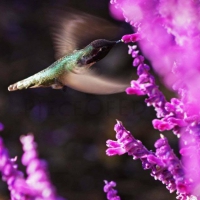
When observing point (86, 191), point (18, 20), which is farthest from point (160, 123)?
point (18, 20)

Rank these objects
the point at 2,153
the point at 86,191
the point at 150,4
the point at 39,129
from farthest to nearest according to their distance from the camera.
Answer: the point at 39,129 → the point at 86,191 → the point at 2,153 → the point at 150,4

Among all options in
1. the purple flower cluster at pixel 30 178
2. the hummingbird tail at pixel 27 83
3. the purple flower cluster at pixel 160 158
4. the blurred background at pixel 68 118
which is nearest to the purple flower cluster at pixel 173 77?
the purple flower cluster at pixel 160 158

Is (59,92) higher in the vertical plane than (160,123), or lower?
lower

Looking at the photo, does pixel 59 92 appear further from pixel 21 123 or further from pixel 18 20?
pixel 18 20

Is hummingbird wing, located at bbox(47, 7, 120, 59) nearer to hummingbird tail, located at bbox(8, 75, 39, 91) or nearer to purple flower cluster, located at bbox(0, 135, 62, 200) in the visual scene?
hummingbird tail, located at bbox(8, 75, 39, 91)

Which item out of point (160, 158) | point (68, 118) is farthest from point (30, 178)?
point (68, 118)

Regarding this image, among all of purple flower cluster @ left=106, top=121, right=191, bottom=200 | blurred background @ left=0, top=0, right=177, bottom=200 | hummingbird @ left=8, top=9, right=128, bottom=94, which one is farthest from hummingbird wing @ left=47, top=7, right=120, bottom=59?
blurred background @ left=0, top=0, right=177, bottom=200

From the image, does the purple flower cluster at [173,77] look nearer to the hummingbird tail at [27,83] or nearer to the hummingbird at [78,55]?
the hummingbird at [78,55]

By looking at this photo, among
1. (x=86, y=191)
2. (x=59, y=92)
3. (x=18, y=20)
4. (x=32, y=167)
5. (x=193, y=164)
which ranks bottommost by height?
(x=86, y=191)
